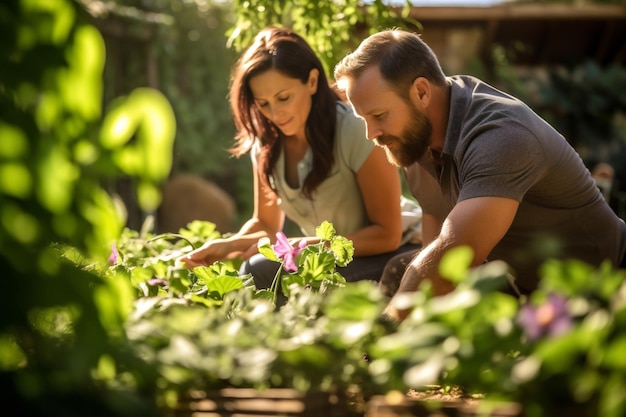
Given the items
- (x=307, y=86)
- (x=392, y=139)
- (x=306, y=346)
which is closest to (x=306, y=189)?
(x=307, y=86)

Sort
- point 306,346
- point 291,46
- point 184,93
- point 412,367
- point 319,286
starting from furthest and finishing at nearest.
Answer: point 184,93 < point 291,46 < point 319,286 < point 306,346 < point 412,367

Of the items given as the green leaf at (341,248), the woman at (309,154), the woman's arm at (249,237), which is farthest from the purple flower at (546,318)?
the woman at (309,154)

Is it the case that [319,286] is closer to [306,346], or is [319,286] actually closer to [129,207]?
[306,346]

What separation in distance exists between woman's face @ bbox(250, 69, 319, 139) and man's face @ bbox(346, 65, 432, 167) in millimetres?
512

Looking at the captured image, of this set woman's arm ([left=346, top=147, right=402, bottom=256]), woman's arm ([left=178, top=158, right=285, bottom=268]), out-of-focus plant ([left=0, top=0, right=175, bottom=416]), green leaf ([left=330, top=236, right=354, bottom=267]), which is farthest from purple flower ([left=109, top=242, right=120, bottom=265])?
out-of-focus plant ([left=0, top=0, right=175, bottom=416])

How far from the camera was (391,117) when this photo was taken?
2773 mm

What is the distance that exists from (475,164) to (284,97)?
1035 mm

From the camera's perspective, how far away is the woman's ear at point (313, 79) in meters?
3.34

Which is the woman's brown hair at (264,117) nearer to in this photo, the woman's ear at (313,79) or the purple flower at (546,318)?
the woman's ear at (313,79)

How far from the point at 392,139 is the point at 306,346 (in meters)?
1.56

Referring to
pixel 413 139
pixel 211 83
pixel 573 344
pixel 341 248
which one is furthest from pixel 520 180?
pixel 211 83

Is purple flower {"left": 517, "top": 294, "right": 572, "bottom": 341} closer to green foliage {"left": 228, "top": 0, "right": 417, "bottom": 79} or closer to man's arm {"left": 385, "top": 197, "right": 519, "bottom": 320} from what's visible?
man's arm {"left": 385, "top": 197, "right": 519, "bottom": 320}

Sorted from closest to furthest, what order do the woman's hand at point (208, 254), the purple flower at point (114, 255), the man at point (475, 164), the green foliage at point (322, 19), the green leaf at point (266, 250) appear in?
the green leaf at point (266, 250), the man at point (475, 164), the purple flower at point (114, 255), the woman's hand at point (208, 254), the green foliage at point (322, 19)

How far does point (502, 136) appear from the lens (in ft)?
8.11
